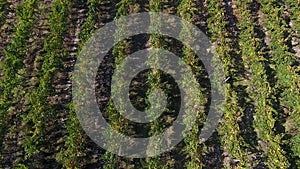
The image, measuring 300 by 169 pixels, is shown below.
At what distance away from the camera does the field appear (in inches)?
627

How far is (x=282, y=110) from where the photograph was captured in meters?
17.5

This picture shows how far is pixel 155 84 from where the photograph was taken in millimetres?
17469

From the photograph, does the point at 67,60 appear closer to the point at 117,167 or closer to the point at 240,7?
the point at 117,167

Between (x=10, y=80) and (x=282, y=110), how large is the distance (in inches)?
443

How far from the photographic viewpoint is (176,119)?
1697 centimetres

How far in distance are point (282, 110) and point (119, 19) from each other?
8.37 metres

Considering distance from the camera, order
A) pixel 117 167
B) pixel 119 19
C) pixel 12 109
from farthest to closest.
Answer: pixel 119 19 → pixel 12 109 → pixel 117 167

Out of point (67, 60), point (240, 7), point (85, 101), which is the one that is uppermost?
point (240, 7)

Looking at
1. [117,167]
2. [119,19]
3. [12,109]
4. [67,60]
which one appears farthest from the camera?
[119,19]

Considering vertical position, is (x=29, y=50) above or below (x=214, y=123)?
above

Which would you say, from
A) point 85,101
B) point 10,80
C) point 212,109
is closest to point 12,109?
point 10,80

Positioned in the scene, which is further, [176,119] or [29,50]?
[29,50]

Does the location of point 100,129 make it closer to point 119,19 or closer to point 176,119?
point 176,119

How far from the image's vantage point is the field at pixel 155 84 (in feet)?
52.2
